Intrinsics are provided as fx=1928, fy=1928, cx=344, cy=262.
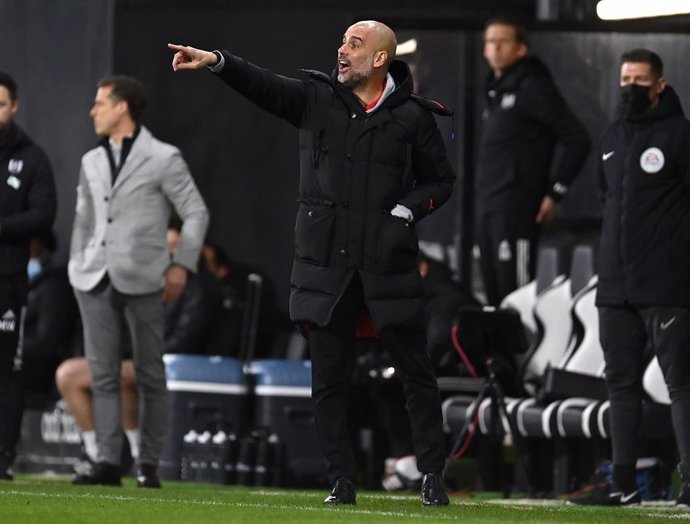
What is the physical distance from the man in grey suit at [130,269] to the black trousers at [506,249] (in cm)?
236

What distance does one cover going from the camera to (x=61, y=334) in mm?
13984

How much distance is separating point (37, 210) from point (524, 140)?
3.40 meters

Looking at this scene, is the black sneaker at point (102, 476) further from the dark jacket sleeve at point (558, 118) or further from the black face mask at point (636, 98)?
the dark jacket sleeve at point (558, 118)

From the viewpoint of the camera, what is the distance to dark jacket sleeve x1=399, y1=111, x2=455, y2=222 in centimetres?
823

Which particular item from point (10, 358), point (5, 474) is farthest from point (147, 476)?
point (10, 358)

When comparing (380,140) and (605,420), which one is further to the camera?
(605,420)

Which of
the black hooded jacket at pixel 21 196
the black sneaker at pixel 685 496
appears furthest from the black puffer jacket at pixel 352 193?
the black hooded jacket at pixel 21 196

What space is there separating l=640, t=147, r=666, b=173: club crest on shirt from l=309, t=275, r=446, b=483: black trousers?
2.07 m

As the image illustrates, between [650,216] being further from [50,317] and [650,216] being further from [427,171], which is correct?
[50,317]

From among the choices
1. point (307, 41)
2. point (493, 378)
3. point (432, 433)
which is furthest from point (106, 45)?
point (432, 433)

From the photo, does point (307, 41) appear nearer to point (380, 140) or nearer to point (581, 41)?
point (581, 41)

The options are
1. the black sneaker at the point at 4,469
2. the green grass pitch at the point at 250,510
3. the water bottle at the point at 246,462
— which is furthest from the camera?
the water bottle at the point at 246,462

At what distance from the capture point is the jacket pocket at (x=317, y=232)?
Result: 8.12 meters

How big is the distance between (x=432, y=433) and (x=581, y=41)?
6.35 meters
